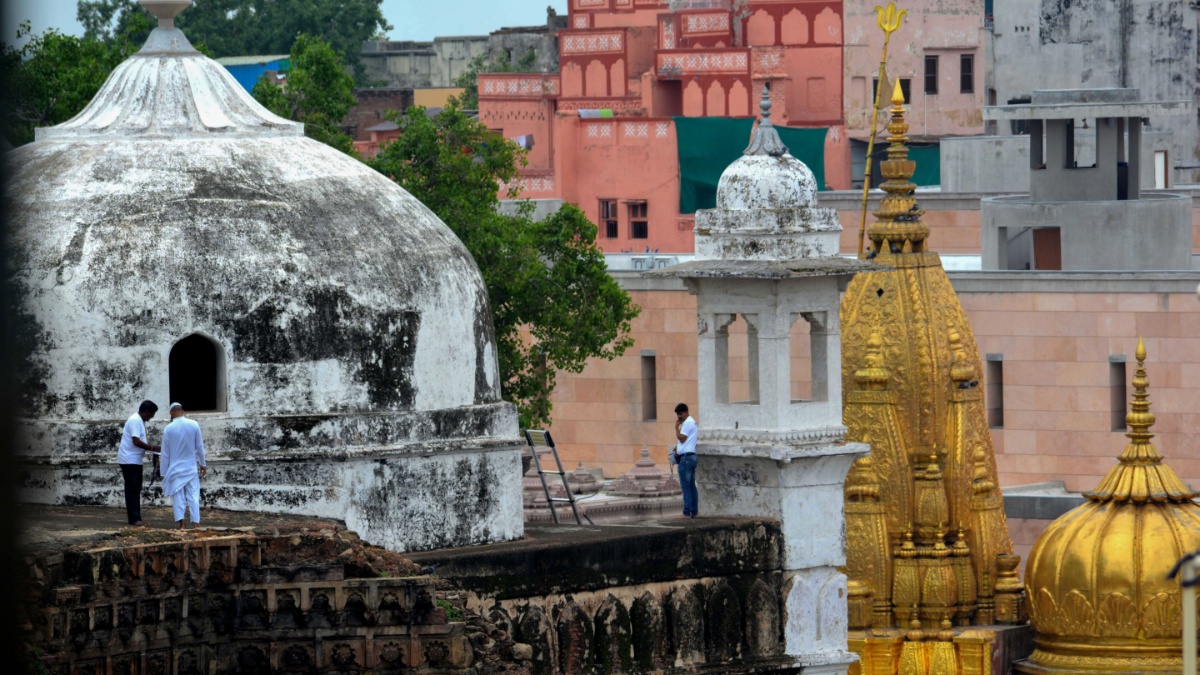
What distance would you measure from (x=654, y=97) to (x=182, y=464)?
44170mm

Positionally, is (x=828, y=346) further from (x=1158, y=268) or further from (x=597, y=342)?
(x=1158, y=268)

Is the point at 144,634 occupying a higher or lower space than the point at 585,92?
Answer: lower

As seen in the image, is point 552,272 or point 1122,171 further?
point 1122,171

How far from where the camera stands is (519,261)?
1356 inches

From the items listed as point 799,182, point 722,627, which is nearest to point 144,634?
point 722,627

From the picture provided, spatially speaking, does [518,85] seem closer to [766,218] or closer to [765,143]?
[765,143]

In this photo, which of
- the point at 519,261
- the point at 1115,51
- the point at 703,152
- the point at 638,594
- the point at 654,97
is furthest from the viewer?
the point at 654,97

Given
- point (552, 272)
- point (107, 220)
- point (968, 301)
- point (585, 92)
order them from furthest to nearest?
point (585, 92) < point (968, 301) < point (552, 272) < point (107, 220)

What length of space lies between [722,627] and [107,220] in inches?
227

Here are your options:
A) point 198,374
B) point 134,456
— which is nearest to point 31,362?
point 198,374

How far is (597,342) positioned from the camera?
1393 inches

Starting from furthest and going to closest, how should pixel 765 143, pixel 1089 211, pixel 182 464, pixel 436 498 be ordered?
pixel 1089 211
pixel 765 143
pixel 436 498
pixel 182 464

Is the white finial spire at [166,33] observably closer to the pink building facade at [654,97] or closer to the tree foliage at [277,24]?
the pink building facade at [654,97]

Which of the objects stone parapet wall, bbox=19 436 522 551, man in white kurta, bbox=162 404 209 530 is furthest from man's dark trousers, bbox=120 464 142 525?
stone parapet wall, bbox=19 436 522 551
